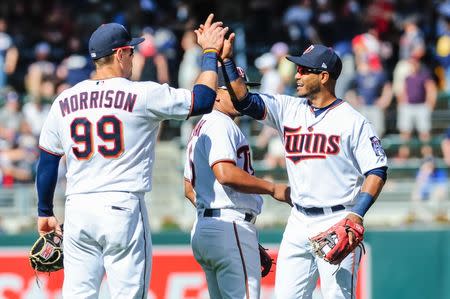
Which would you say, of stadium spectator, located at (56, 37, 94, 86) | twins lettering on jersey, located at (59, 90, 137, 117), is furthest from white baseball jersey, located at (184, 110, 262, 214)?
stadium spectator, located at (56, 37, 94, 86)

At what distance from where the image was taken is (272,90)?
14.9 metres

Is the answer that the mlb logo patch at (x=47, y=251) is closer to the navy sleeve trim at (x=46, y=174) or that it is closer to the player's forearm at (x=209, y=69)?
the navy sleeve trim at (x=46, y=174)

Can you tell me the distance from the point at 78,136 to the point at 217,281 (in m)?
1.45

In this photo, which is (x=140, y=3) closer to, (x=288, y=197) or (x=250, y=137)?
(x=250, y=137)

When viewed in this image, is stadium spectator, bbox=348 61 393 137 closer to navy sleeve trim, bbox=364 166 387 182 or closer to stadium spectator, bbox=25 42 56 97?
stadium spectator, bbox=25 42 56 97

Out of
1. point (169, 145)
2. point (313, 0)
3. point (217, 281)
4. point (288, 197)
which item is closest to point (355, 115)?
point (288, 197)

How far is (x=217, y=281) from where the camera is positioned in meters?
7.35

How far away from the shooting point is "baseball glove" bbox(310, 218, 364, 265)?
6855mm

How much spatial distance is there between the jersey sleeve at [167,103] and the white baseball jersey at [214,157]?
0.57 meters

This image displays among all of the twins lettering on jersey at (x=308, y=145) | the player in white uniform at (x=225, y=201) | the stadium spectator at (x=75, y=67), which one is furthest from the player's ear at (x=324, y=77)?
the stadium spectator at (x=75, y=67)

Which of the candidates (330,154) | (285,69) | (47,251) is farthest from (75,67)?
(330,154)

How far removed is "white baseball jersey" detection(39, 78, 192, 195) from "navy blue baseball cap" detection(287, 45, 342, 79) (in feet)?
3.25

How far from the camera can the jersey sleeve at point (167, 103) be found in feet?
22.0

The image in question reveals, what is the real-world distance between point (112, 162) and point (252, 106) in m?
1.13
